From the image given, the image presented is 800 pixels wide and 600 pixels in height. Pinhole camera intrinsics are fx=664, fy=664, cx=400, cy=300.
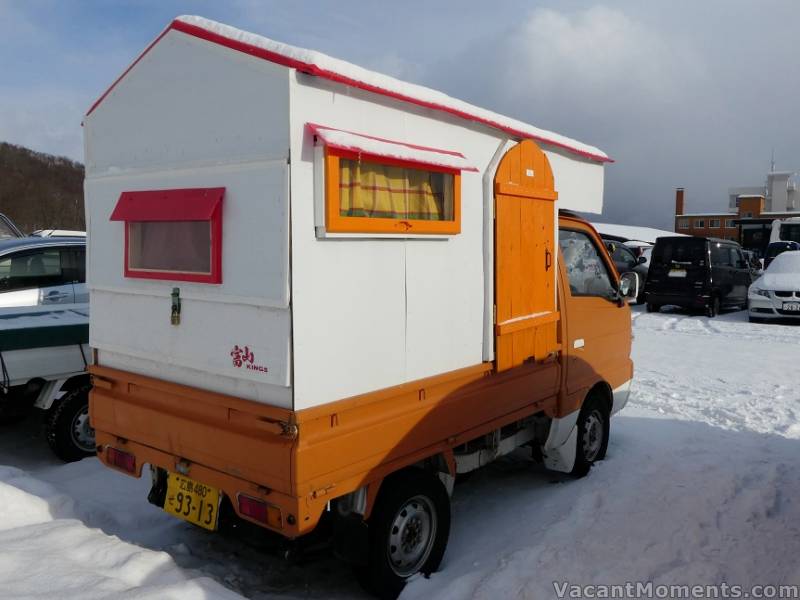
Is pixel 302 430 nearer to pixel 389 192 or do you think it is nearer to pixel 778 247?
pixel 389 192

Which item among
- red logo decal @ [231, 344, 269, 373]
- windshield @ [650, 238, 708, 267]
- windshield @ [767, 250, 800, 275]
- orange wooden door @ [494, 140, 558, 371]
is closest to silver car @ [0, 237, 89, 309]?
red logo decal @ [231, 344, 269, 373]

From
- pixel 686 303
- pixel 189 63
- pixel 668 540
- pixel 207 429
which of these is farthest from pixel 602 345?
pixel 686 303

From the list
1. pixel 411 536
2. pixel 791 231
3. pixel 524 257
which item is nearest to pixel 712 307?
pixel 524 257

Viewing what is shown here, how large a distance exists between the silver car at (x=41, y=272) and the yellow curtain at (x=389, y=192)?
191 inches

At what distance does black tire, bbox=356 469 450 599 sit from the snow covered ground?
0.11 metres

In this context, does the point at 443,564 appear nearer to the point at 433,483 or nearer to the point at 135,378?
the point at 433,483

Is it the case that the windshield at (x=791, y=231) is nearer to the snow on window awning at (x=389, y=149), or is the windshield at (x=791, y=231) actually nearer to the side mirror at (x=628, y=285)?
the side mirror at (x=628, y=285)

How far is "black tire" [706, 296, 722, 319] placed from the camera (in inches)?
567

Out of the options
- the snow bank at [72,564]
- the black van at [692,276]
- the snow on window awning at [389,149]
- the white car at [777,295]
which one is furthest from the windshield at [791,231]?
the snow bank at [72,564]

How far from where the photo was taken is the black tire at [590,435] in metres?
5.03

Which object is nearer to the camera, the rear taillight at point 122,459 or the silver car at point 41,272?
the rear taillight at point 122,459

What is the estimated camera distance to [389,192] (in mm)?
3234

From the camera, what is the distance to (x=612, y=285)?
5.42 meters

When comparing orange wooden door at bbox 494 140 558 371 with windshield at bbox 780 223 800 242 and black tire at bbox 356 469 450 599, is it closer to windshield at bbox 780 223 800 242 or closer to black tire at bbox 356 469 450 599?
black tire at bbox 356 469 450 599
